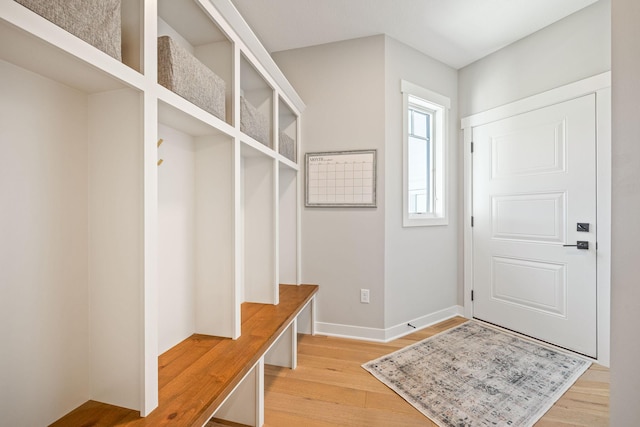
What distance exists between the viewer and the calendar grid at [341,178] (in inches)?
95.0

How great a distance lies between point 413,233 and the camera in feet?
8.54

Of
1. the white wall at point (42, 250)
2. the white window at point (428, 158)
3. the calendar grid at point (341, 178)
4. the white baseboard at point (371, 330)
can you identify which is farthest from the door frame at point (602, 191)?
the white wall at point (42, 250)

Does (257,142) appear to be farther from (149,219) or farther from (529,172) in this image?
(529,172)

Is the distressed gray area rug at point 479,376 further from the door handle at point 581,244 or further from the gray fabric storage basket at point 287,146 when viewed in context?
the gray fabric storage basket at point 287,146

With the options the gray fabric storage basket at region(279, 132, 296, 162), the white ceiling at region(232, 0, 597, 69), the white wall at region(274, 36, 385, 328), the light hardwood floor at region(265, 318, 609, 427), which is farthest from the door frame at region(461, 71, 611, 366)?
the gray fabric storage basket at region(279, 132, 296, 162)

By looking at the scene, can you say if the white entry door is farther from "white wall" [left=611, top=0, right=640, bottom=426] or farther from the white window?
"white wall" [left=611, top=0, right=640, bottom=426]

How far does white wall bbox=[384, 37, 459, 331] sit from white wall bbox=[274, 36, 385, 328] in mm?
86

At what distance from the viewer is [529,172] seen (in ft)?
7.91

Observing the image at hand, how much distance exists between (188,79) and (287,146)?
1.26 m

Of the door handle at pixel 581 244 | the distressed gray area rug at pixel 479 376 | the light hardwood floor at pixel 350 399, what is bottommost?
the light hardwood floor at pixel 350 399

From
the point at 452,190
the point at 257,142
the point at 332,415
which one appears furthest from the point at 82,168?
the point at 452,190

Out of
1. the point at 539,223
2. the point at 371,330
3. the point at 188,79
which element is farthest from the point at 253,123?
the point at 539,223

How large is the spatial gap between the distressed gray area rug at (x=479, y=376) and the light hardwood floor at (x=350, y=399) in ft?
0.21

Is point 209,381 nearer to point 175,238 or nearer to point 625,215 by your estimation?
point 175,238
